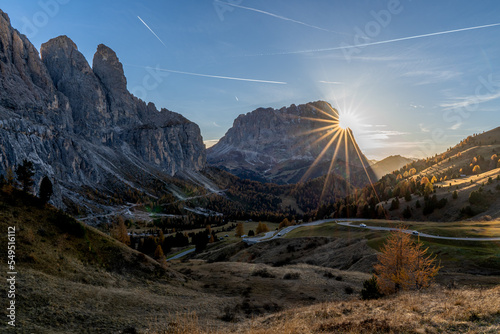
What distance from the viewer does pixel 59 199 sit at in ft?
582

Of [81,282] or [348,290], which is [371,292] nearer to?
[348,290]

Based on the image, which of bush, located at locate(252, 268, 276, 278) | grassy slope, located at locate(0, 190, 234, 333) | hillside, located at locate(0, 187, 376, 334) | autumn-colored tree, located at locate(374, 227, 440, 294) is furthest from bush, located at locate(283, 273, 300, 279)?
autumn-colored tree, located at locate(374, 227, 440, 294)

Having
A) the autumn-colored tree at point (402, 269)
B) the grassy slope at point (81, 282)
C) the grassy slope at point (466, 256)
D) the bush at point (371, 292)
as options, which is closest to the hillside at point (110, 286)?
the grassy slope at point (81, 282)

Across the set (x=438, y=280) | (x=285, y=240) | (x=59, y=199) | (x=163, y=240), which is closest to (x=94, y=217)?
(x=59, y=199)

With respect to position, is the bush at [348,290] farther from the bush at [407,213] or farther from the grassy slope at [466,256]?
the bush at [407,213]

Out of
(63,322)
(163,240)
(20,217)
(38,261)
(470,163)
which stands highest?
(470,163)

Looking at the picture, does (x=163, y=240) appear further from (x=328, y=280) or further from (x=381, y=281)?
(x=381, y=281)

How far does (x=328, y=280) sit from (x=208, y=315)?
20893mm

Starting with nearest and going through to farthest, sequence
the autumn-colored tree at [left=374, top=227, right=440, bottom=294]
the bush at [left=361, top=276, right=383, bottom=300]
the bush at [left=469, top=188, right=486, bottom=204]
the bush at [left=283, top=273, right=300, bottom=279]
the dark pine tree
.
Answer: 1. the bush at [left=361, top=276, right=383, bottom=300]
2. the autumn-colored tree at [left=374, top=227, right=440, bottom=294]
3. the dark pine tree
4. the bush at [left=283, top=273, right=300, bottom=279]
5. the bush at [left=469, top=188, right=486, bottom=204]

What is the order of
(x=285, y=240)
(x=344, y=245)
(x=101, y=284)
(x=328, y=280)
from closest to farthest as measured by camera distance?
(x=101, y=284) < (x=328, y=280) < (x=344, y=245) < (x=285, y=240)

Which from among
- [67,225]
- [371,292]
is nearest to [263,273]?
[371,292]

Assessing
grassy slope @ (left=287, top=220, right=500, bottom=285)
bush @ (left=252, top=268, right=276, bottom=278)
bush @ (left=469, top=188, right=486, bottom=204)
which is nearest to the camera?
grassy slope @ (left=287, top=220, right=500, bottom=285)

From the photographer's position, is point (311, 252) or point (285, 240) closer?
point (311, 252)

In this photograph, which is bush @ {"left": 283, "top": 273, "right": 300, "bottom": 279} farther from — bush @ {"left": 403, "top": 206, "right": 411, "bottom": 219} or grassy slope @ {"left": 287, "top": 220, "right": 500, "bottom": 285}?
bush @ {"left": 403, "top": 206, "right": 411, "bottom": 219}
